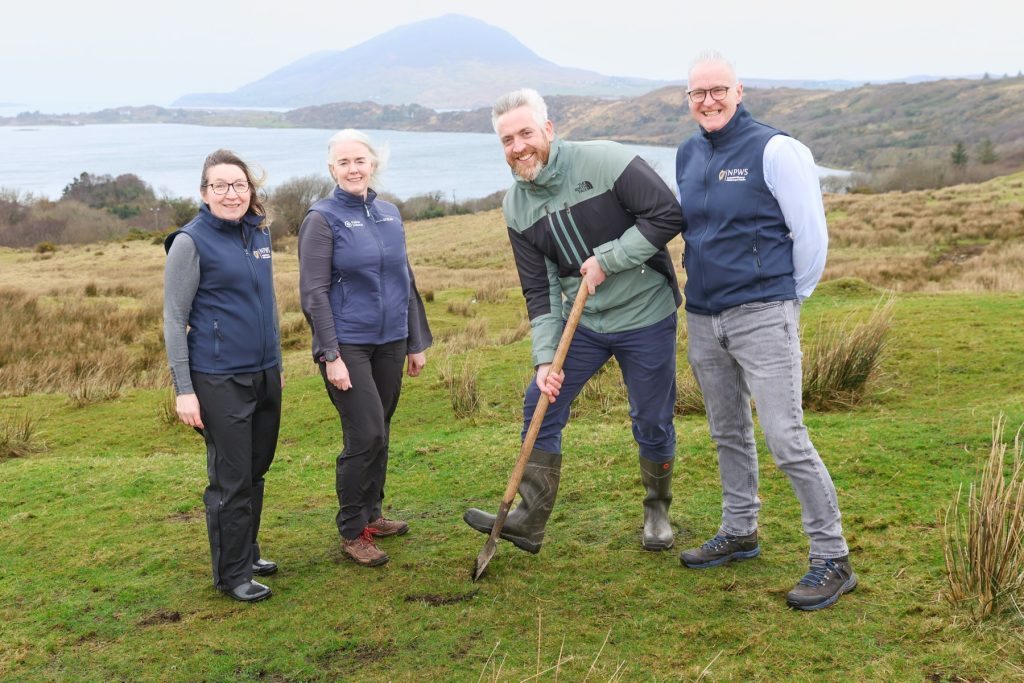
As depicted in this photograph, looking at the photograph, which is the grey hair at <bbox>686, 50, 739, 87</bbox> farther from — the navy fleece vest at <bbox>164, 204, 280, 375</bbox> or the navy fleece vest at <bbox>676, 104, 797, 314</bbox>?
the navy fleece vest at <bbox>164, 204, 280, 375</bbox>

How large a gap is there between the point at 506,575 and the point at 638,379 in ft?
3.68

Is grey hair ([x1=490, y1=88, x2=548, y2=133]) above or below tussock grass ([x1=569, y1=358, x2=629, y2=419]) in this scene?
above

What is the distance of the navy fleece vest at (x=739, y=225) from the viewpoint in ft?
11.5

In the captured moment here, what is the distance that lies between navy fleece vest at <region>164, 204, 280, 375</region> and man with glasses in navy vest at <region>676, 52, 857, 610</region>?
2.05 meters

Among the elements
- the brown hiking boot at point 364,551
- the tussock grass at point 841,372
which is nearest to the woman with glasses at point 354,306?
the brown hiking boot at point 364,551

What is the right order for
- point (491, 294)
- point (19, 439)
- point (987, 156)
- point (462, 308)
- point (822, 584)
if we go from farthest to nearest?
point (987, 156) → point (491, 294) → point (462, 308) → point (19, 439) → point (822, 584)

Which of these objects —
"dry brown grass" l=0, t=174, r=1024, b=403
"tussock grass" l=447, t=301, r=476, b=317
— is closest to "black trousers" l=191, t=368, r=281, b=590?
"dry brown grass" l=0, t=174, r=1024, b=403

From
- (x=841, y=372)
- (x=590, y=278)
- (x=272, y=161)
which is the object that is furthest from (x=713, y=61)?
(x=272, y=161)

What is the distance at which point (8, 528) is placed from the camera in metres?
4.98

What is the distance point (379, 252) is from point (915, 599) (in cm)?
293

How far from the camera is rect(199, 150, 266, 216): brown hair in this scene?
12.8 feet

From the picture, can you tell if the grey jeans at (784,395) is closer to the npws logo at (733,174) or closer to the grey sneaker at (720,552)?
the grey sneaker at (720,552)

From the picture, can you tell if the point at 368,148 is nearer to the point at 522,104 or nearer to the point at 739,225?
the point at 522,104

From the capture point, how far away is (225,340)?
12.8 feet
